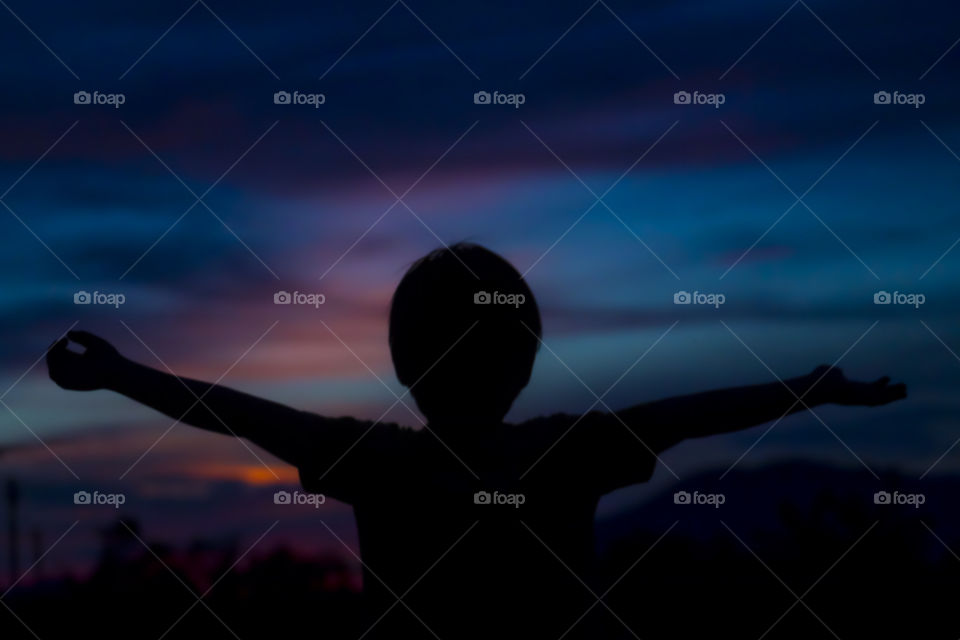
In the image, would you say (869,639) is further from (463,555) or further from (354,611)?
(354,611)

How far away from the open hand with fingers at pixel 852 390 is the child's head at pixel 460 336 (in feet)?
2.20

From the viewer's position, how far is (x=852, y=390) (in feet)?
9.43

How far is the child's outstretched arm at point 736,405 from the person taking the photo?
2832mm

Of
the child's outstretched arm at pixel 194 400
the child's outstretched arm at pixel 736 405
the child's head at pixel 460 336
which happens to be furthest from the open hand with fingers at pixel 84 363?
the child's outstretched arm at pixel 736 405

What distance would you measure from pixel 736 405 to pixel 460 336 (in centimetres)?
65

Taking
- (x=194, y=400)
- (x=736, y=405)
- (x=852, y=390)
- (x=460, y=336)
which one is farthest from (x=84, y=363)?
(x=852, y=390)

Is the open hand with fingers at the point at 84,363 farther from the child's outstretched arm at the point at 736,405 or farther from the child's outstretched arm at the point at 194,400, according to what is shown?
the child's outstretched arm at the point at 736,405

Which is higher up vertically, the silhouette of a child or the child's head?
the child's head

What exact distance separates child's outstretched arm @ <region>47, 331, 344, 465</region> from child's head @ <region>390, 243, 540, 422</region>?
0.26 meters

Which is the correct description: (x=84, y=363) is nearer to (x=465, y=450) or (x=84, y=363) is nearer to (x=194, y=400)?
(x=194, y=400)

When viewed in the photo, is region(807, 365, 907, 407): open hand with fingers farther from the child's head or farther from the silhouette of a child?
the child's head

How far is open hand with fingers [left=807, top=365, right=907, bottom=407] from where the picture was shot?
285 centimetres

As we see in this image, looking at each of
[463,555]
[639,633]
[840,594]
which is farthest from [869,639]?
[463,555]

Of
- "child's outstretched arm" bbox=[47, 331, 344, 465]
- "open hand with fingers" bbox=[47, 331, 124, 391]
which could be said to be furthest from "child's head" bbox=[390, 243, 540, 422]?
"open hand with fingers" bbox=[47, 331, 124, 391]
